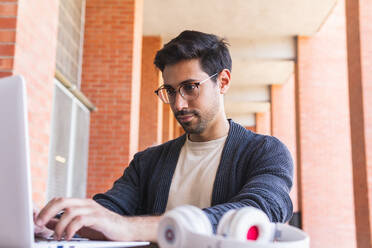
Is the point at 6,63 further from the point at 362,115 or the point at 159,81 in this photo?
the point at 159,81

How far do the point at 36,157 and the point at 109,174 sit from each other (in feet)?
9.09

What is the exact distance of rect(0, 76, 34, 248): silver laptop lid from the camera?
777mm

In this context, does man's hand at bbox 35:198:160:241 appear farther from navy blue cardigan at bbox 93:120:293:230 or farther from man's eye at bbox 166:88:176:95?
man's eye at bbox 166:88:176:95

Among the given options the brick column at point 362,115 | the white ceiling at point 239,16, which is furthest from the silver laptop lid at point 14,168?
the white ceiling at point 239,16

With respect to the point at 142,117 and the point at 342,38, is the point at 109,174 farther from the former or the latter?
the point at 342,38

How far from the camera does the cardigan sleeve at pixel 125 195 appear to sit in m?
1.69

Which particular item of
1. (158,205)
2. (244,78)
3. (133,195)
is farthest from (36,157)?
(244,78)

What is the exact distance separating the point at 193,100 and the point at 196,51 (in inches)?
7.2

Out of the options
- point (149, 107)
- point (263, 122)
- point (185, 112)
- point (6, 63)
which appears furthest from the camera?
point (263, 122)

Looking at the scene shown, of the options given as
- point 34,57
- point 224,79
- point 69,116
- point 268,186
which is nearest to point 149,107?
point 69,116

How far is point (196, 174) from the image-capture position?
68.7 inches

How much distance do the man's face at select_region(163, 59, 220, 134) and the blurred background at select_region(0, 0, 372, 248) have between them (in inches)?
42.1

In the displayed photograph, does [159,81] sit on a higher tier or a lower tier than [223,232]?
higher

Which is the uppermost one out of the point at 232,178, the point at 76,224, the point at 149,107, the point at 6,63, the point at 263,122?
the point at 263,122
